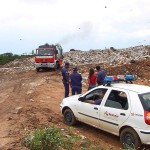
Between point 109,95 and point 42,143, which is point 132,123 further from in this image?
point 42,143

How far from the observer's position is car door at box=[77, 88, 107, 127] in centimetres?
1020

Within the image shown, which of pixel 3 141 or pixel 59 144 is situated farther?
pixel 3 141

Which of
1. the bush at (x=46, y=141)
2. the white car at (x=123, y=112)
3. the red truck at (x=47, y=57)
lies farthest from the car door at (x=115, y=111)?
the red truck at (x=47, y=57)

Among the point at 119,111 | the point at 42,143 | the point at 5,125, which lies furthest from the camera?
the point at 5,125

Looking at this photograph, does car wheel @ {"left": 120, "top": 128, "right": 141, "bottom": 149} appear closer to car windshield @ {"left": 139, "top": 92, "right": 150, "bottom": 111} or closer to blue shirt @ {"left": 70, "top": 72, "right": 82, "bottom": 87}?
car windshield @ {"left": 139, "top": 92, "right": 150, "bottom": 111}

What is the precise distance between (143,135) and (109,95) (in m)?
1.63

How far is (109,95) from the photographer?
992 centimetres

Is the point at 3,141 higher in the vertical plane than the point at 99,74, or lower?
lower

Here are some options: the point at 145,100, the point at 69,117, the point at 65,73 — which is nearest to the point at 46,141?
the point at 145,100

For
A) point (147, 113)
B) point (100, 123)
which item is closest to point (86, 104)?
point (100, 123)

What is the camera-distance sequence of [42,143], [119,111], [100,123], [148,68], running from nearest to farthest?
[42,143] → [119,111] → [100,123] → [148,68]

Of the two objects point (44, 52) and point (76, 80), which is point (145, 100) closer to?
point (76, 80)

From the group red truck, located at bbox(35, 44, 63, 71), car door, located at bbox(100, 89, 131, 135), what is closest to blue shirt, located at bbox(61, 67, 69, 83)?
car door, located at bbox(100, 89, 131, 135)

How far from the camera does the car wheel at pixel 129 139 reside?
886cm
